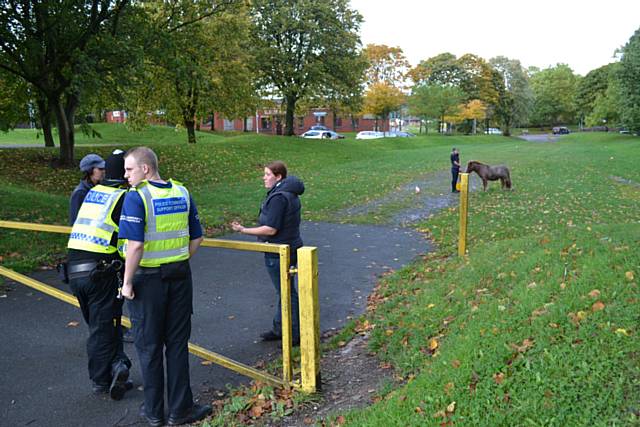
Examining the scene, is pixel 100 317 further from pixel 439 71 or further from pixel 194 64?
pixel 439 71

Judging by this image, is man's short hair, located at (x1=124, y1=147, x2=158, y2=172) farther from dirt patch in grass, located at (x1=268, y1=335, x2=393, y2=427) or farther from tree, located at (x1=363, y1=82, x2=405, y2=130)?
tree, located at (x1=363, y1=82, x2=405, y2=130)

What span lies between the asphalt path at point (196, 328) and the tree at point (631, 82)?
5048 centimetres

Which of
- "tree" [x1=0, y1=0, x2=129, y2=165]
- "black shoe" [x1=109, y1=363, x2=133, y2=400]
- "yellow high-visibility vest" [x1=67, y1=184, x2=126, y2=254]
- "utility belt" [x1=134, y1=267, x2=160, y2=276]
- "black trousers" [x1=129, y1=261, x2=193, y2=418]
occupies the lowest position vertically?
"black shoe" [x1=109, y1=363, x2=133, y2=400]

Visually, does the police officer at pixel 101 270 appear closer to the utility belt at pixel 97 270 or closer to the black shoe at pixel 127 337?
the utility belt at pixel 97 270

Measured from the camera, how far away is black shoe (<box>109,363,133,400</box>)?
4539 mm

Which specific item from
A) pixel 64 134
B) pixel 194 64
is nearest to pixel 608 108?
pixel 194 64

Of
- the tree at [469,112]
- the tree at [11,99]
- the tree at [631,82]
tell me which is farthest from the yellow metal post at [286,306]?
the tree at [469,112]

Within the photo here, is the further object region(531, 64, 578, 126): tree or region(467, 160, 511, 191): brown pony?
region(531, 64, 578, 126): tree

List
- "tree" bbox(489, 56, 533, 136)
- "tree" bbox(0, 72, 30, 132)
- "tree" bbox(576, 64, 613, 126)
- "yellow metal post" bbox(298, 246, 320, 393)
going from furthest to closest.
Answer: "tree" bbox(576, 64, 613, 126)
"tree" bbox(489, 56, 533, 136)
"tree" bbox(0, 72, 30, 132)
"yellow metal post" bbox(298, 246, 320, 393)

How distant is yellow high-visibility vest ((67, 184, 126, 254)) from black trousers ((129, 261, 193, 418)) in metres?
0.75

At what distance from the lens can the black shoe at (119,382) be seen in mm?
4539

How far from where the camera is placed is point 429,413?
11.9 feet

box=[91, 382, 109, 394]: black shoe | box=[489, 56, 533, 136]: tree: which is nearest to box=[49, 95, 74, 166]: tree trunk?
box=[91, 382, 109, 394]: black shoe

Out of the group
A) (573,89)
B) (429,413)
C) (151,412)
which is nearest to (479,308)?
(429,413)
